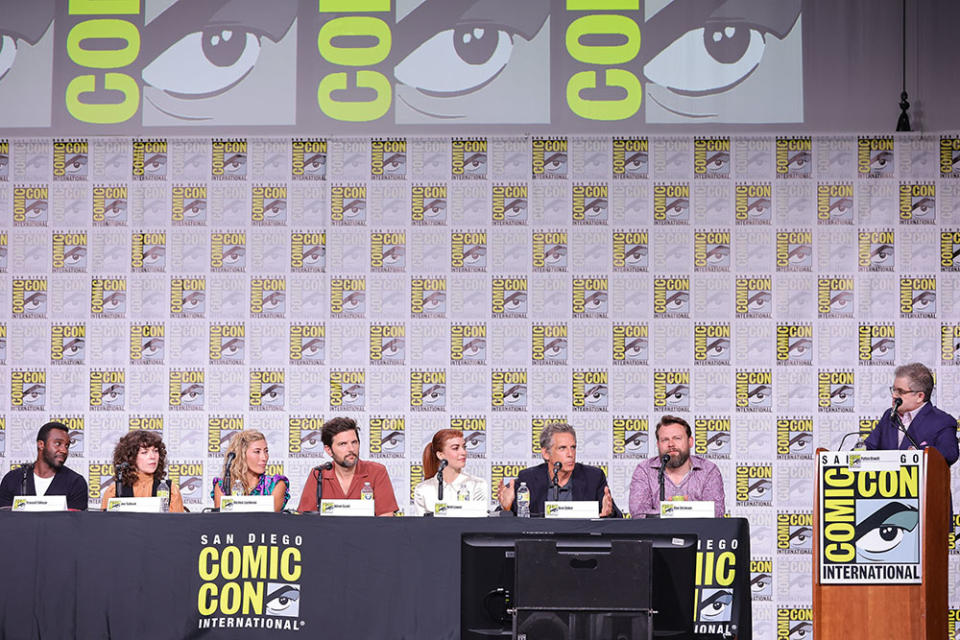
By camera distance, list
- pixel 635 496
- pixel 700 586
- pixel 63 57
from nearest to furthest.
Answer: pixel 700 586 → pixel 635 496 → pixel 63 57

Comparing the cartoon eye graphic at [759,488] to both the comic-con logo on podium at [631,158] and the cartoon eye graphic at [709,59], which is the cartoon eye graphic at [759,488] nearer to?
the comic-con logo on podium at [631,158]

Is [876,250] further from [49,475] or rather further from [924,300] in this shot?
[49,475]

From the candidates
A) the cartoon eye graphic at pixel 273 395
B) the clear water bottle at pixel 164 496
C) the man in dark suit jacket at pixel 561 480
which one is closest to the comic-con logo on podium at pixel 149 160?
the cartoon eye graphic at pixel 273 395

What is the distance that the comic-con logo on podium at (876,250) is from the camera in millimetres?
6441

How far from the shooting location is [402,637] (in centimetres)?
402

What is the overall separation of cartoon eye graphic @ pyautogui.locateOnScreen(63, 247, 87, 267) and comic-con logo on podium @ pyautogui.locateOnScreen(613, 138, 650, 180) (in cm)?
330

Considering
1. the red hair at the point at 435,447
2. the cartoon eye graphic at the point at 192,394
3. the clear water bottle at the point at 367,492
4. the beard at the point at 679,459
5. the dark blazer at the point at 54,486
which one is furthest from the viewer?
the cartoon eye graphic at the point at 192,394

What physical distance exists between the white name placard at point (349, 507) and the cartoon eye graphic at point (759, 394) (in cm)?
288

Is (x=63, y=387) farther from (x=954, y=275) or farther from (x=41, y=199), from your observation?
(x=954, y=275)

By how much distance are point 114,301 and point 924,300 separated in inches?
192

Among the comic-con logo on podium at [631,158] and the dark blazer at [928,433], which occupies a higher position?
the comic-con logo on podium at [631,158]

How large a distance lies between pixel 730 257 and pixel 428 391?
198cm

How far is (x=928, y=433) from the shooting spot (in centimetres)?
493

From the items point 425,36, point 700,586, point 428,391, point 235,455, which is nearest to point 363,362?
point 428,391
